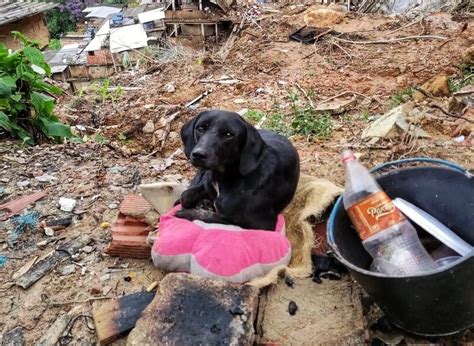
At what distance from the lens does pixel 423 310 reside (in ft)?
6.36

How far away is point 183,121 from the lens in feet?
23.1

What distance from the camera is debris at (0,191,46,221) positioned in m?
3.44

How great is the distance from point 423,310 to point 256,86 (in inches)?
257

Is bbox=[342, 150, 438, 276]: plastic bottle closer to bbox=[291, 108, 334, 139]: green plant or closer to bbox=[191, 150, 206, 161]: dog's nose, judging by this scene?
bbox=[191, 150, 206, 161]: dog's nose

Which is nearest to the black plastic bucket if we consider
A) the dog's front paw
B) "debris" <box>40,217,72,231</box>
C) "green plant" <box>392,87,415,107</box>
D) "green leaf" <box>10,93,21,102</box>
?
the dog's front paw

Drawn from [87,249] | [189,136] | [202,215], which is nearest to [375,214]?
[202,215]

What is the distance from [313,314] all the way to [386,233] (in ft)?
1.90

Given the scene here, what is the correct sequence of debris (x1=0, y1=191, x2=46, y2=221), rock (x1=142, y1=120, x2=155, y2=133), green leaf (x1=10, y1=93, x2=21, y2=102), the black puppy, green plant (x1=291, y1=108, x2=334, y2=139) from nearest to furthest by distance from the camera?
the black puppy
debris (x1=0, y1=191, x2=46, y2=221)
green leaf (x1=10, y1=93, x2=21, y2=102)
green plant (x1=291, y1=108, x2=334, y2=139)
rock (x1=142, y1=120, x2=155, y2=133)

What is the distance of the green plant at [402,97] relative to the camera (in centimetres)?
621

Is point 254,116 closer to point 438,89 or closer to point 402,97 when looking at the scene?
point 402,97

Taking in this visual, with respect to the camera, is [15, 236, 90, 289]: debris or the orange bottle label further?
[15, 236, 90, 289]: debris

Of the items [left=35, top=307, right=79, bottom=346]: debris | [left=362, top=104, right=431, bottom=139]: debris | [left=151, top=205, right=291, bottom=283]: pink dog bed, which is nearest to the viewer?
[left=35, top=307, right=79, bottom=346]: debris

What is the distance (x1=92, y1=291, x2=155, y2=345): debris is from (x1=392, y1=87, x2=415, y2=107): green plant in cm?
486

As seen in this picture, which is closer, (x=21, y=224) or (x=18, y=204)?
(x=21, y=224)
